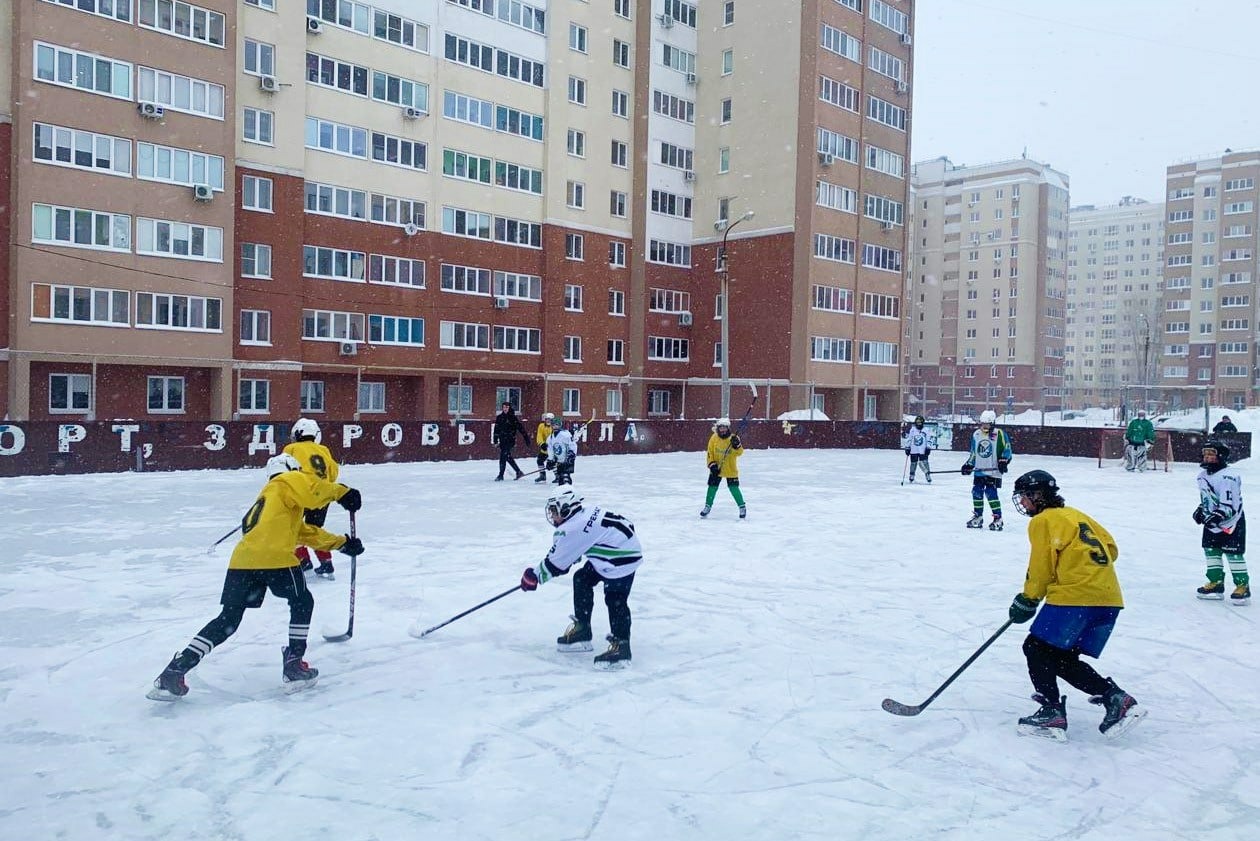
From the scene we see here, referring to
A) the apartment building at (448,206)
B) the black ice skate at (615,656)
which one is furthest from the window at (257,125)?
the black ice skate at (615,656)

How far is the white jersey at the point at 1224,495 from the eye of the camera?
357 inches

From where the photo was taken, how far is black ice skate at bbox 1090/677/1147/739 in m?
5.51

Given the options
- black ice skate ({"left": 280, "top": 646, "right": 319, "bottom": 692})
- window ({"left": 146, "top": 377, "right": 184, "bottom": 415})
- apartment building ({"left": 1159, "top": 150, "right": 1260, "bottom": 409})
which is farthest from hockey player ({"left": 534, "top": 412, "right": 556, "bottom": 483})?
apartment building ({"left": 1159, "top": 150, "right": 1260, "bottom": 409})

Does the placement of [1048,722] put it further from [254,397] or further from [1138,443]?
[254,397]

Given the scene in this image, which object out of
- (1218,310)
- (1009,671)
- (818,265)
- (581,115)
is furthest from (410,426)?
(1218,310)

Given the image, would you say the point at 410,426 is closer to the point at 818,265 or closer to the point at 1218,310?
the point at 818,265


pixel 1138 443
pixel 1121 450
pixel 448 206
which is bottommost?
pixel 1121 450

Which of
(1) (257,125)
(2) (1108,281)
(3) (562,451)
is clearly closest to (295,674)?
(3) (562,451)

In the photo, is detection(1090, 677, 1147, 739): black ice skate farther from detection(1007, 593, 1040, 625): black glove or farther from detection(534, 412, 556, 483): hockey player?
detection(534, 412, 556, 483): hockey player

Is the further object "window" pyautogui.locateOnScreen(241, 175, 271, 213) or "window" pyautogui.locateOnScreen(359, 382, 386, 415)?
"window" pyautogui.locateOnScreen(359, 382, 386, 415)

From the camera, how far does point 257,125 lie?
31.5 meters

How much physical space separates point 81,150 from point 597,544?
26.9m

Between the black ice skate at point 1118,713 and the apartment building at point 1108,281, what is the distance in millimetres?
137215

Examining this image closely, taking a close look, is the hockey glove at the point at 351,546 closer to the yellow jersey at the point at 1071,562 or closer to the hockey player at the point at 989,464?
the yellow jersey at the point at 1071,562
